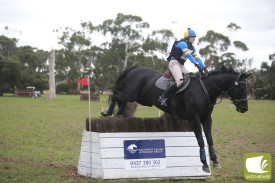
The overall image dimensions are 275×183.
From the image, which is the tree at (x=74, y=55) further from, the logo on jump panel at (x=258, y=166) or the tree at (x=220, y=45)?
the logo on jump panel at (x=258, y=166)

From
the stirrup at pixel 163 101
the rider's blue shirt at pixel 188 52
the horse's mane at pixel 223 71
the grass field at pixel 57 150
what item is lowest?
the grass field at pixel 57 150

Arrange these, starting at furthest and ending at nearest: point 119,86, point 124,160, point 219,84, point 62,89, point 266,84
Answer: point 62,89 < point 266,84 < point 119,86 < point 219,84 < point 124,160

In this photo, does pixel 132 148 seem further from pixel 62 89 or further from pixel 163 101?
pixel 62 89

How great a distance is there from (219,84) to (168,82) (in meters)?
1.10

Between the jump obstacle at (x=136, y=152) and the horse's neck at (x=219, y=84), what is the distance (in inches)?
40.9

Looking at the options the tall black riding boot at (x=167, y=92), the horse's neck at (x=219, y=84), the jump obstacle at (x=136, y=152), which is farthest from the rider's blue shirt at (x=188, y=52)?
the jump obstacle at (x=136, y=152)

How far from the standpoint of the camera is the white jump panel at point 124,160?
6253 millimetres

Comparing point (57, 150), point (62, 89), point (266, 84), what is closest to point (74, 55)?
point (62, 89)

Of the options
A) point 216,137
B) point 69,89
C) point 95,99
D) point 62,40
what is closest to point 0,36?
point 62,40

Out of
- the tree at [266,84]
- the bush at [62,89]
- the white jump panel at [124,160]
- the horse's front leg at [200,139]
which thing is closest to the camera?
the white jump panel at [124,160]

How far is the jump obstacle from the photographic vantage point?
20.6 ft

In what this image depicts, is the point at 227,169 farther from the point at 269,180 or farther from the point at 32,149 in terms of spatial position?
the point at 32,149

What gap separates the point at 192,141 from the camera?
6.92 m

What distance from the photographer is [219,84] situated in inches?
267
